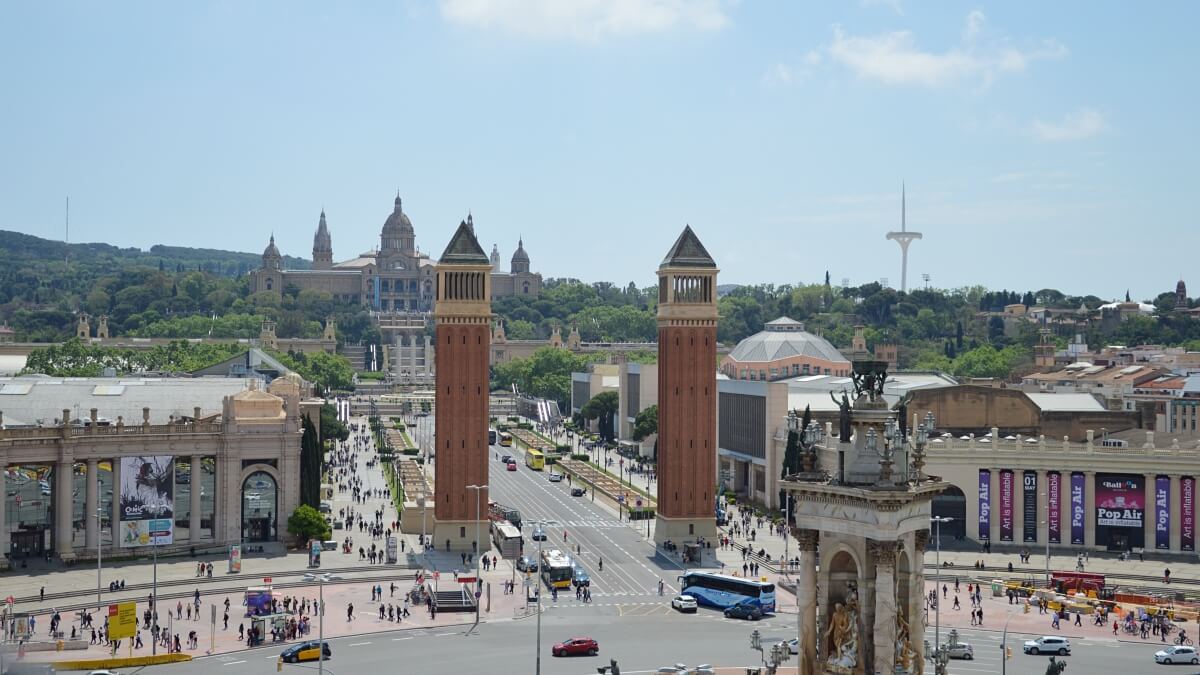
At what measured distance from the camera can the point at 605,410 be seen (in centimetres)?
18200

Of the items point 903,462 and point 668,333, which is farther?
point 668,333

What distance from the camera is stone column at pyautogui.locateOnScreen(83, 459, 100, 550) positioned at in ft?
297

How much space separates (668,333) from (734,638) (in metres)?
36.8

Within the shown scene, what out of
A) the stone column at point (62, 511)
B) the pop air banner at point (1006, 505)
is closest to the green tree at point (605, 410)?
the pop air banner at point (1006, 505)

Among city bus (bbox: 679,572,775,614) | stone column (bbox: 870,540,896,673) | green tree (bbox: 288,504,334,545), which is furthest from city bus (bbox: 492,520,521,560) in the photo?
stone column (bbox: 870,540,896,673)

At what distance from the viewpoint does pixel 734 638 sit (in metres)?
71.1

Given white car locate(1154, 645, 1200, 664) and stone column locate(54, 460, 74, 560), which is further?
stone column locate(54, 460, 74, 560)

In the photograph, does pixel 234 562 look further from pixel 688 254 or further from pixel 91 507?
pixel 688 254

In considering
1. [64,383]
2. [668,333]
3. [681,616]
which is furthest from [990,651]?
[64,383]

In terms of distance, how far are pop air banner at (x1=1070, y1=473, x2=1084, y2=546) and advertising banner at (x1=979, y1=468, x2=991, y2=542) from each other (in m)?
5.54

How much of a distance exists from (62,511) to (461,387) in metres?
27.4

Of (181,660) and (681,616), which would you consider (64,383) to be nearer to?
(181,660)

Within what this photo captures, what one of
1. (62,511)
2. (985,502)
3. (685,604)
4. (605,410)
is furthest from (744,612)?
(605,410)

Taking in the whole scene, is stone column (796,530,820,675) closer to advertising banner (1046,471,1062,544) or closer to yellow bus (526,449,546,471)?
advertising banner (1046,471,1062,544)
